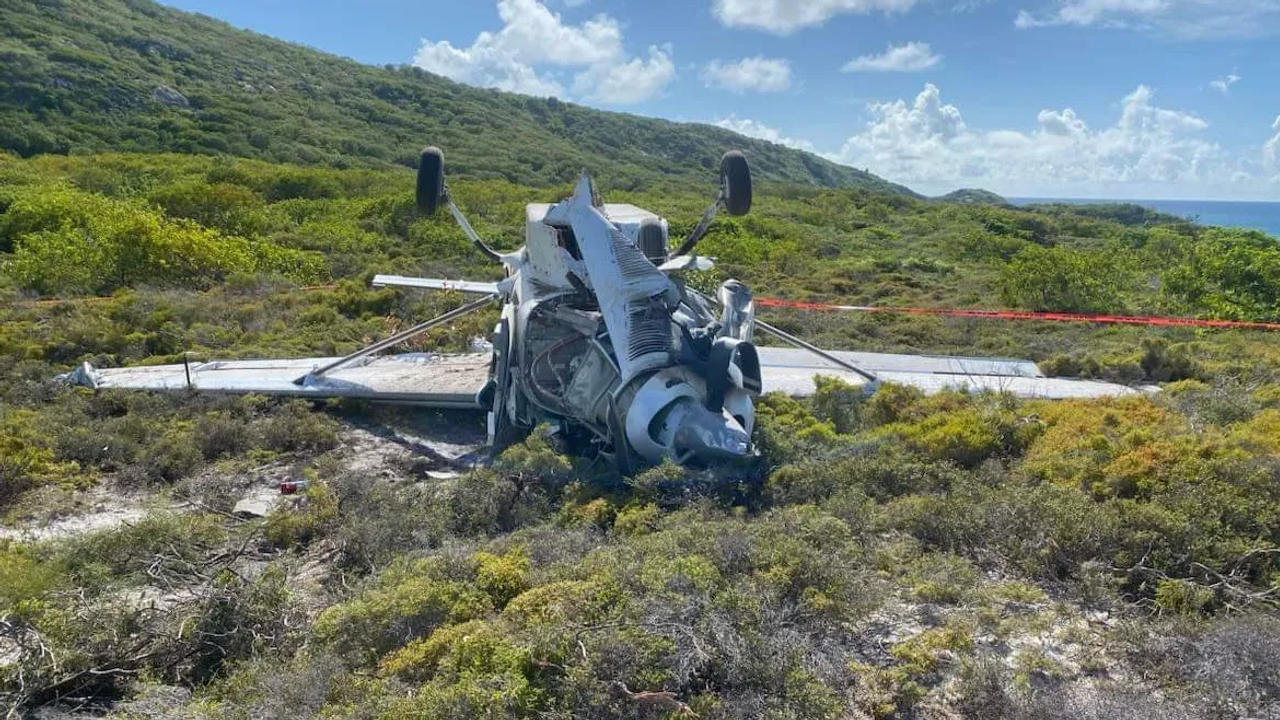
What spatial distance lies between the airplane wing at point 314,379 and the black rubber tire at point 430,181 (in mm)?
2495

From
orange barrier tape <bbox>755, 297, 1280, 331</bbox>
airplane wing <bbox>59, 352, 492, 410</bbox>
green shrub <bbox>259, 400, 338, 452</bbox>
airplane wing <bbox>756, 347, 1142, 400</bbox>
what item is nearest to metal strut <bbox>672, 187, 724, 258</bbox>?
airplane wing <bbox>756, 347, 1142, 400</bbox>

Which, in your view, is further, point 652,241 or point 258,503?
point 652,241

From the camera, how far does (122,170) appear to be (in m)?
35.2

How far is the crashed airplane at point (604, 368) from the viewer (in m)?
7.30

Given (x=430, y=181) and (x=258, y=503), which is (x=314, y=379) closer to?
(x=430, y=181)

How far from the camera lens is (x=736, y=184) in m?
10.0

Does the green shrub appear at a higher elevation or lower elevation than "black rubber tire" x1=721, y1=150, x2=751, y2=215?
lower

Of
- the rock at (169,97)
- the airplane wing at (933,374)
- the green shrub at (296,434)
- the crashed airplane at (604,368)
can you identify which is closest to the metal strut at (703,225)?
the crashed airplane at (604,368)

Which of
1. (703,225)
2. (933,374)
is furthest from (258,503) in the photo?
(933,374)

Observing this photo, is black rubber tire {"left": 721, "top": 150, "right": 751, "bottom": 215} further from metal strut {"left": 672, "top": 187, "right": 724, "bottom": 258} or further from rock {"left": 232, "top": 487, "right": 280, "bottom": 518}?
rock {"left": 232, "top": 487, "right": 280, "bottom": 518}

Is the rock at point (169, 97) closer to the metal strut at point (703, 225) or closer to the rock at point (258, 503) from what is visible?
the rock at point (258, 503)

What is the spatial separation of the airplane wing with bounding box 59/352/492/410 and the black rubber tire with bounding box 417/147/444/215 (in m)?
2.49

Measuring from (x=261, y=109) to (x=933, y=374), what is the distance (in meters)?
61.8

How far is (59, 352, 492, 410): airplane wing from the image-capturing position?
11.1 m
